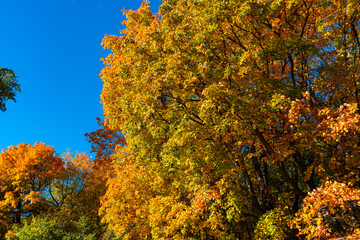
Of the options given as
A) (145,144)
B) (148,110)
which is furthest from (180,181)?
(148,110)

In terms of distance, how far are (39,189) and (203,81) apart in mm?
24966

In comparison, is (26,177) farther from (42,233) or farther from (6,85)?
(6,85)

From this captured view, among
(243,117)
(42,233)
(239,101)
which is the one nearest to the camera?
(239,101)

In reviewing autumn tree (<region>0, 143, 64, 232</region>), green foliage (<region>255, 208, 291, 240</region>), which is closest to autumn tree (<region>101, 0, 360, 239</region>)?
green foliage (<region>255, 208, 291, 240</region>)

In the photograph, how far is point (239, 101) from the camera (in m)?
7.66

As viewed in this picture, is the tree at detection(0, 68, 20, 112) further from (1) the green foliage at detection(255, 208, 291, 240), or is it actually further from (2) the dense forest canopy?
(1) the green foliage at detection(255, 208, 291, 240)

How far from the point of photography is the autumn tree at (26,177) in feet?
77.7

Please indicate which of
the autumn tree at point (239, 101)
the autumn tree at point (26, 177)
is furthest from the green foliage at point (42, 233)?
the autumn tree at point (239, 101)

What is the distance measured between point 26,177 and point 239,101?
83.1 ft

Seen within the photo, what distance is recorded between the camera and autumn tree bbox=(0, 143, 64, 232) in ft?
77.7

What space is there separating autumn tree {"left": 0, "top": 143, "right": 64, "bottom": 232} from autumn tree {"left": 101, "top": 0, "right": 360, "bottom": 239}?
17421 millimetres

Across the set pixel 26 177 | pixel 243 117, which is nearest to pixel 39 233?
pixel 26 177

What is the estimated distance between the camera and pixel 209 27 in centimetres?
867

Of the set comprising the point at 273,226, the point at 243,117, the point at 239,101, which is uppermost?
the point at 239,101
